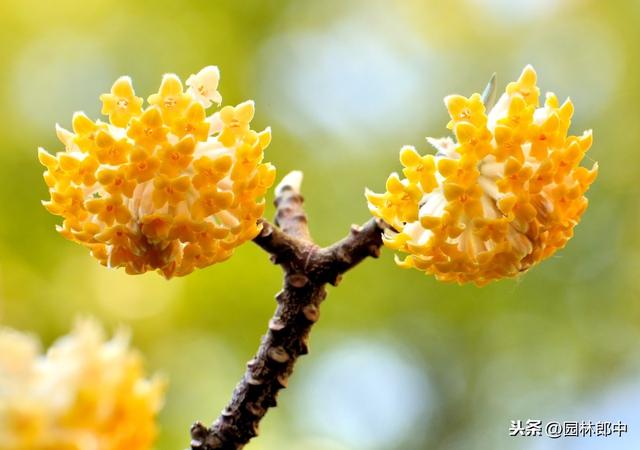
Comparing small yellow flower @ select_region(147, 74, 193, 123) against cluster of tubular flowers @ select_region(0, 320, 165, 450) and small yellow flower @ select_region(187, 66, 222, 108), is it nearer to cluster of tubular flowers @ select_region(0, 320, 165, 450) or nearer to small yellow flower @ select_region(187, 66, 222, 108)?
small yellow flower @ select_region(187, 66, 222, 108)

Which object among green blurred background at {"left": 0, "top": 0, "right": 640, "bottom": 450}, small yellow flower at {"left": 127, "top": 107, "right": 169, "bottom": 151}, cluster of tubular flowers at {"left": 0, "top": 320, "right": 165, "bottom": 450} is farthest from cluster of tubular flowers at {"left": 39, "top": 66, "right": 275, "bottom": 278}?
green blurred background at {"left": 0, "top": 0, "right": 640, "bottom": 450}

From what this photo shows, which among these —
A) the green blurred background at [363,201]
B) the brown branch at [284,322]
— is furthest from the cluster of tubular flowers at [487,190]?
the green blurred background at [363,201]

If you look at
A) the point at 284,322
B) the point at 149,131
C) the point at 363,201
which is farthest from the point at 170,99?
the point at 363,201

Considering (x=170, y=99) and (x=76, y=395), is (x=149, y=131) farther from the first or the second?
(x=76, y=395)

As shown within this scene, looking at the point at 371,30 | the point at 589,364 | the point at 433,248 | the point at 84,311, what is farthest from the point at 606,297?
the point at 433,248

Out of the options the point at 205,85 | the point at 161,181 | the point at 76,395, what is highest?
the point at 205,85

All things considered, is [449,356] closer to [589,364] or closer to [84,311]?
[589,364]
